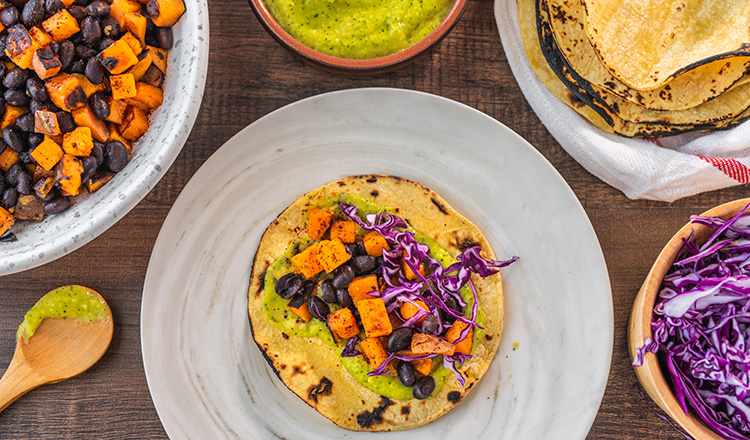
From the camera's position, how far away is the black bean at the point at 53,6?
198 centimetres

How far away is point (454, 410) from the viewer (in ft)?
8.54

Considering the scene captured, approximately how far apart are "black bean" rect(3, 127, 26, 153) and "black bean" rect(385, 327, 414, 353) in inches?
67.9

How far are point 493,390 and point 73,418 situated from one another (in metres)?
2.12

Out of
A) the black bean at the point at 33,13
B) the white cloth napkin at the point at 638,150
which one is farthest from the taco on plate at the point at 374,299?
the black bean at the point at 33,13

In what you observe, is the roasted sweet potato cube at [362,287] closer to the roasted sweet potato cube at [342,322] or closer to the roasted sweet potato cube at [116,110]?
the roasted sweet potato cube at [342,322]

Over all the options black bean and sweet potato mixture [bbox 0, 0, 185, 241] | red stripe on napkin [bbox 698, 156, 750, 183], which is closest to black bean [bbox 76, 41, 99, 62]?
black bean and sweet potato mixture [bbox 0, 0, 185, 241]

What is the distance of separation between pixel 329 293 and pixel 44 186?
1254 mm

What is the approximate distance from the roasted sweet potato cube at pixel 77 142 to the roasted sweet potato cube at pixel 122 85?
0.18 metres

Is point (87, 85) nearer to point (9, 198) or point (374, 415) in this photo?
point (9, 198)

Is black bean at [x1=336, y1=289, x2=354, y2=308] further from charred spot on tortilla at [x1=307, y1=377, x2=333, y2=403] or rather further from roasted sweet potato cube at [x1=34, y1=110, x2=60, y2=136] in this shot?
roasted sweet potato cube at [x1=34, y1=110, x2=60, y2=136]

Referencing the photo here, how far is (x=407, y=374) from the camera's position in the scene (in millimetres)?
2465

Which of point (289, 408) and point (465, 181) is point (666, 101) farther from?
point (289, 408)

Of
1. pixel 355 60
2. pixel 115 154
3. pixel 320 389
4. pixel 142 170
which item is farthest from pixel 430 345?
pixel 115 154

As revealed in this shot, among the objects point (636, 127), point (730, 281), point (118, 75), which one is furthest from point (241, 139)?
point (730, 281)
